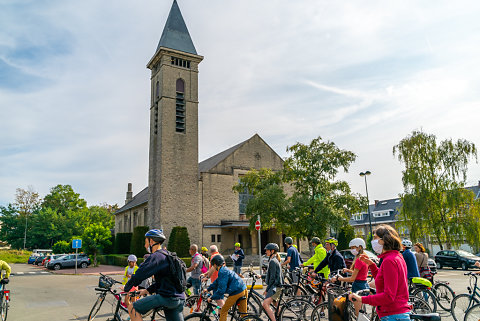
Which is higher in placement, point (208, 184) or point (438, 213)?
point (208, 184)

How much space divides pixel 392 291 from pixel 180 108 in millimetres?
33129

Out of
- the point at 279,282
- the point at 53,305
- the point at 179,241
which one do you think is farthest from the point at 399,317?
the point at 179,241

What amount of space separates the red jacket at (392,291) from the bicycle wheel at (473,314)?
4145mm

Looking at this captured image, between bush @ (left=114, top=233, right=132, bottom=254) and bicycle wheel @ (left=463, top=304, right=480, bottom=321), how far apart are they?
3710 cm

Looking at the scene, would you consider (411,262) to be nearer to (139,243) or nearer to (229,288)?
(229,288)

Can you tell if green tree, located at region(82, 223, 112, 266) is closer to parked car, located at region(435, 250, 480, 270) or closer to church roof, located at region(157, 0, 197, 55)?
church roof, located at region(157, 0, 197, 55)

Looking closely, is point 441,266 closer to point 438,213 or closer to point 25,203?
point 438,213

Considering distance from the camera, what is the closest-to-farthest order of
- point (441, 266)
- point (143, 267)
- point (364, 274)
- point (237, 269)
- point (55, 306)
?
point (143, 267)
point (364, 274)
point (55, 306)
point (237, 269)
point (441, 266)

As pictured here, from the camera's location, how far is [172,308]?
15.9 feet

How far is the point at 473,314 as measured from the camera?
660 cm

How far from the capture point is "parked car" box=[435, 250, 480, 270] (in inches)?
963

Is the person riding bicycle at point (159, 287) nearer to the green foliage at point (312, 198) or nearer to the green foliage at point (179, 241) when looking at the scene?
the green foliage at point (312, 198)

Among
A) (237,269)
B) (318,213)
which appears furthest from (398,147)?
(237,269)

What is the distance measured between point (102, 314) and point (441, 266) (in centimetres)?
2495
